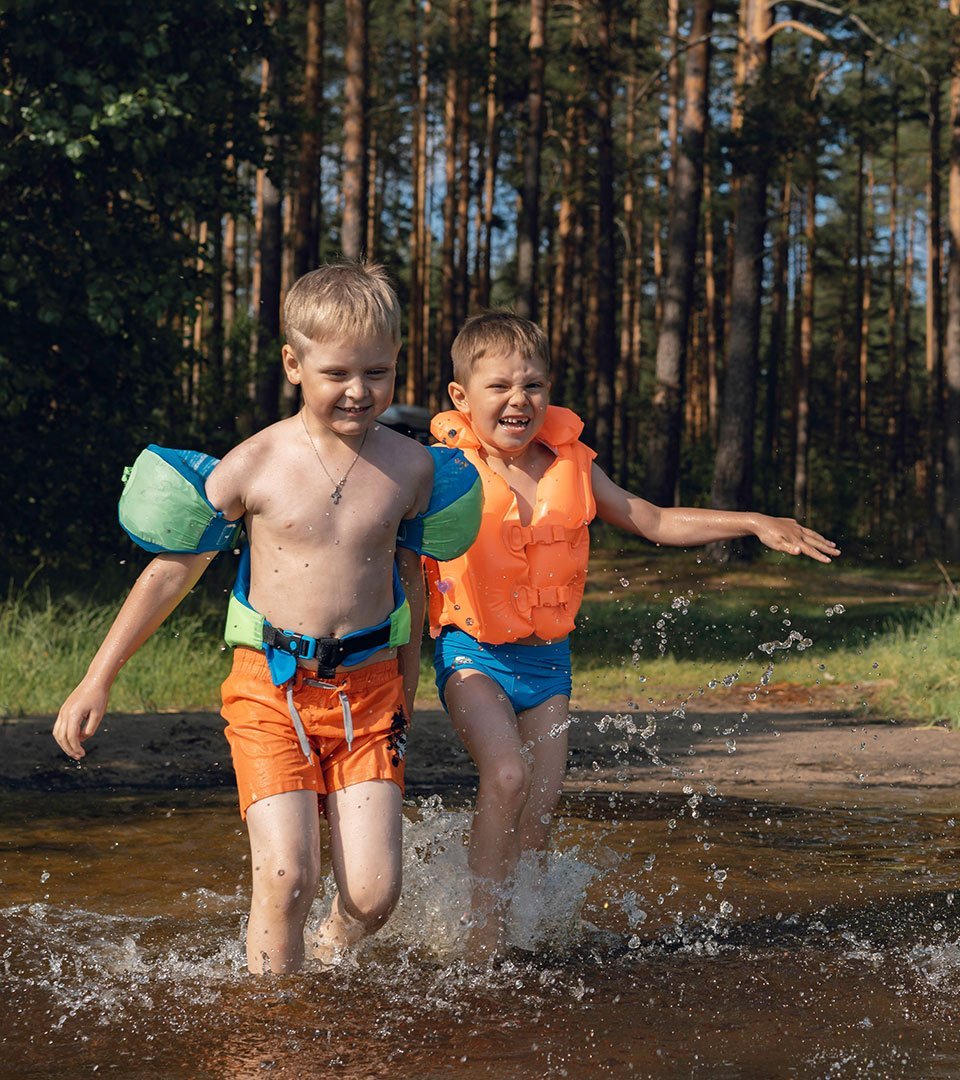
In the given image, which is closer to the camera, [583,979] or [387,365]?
[387,365]

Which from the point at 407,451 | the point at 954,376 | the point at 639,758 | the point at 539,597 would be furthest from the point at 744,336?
the point at 407,451

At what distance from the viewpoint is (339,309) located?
164 inches

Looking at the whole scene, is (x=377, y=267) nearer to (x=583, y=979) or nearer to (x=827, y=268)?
(x=583, y=979)

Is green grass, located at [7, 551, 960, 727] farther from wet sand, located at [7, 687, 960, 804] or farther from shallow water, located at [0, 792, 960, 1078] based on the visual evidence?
shallow water, located at [0, 792, 960, 1078]

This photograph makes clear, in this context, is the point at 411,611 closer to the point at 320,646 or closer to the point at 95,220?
the point at 320,646

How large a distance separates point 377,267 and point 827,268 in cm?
4122

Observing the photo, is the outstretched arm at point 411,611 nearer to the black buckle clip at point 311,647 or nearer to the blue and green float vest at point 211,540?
the blue and green float vest at point 211,540

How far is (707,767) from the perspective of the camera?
9164 mm

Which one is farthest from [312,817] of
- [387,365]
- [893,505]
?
[893,505]

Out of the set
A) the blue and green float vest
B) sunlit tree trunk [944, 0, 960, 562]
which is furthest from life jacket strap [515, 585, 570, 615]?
sunlit tree trunk [944, 0, 960, 562]

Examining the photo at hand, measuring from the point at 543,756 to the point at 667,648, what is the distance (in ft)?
33.0

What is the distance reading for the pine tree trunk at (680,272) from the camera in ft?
79.2

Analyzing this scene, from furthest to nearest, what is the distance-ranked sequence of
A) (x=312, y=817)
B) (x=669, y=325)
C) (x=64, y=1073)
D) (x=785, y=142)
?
(x=669, y=325)
(x=785, y=142)
(x=312, y=817)
(x=64, y=1073)

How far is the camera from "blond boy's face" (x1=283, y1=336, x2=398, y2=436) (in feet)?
13.7
